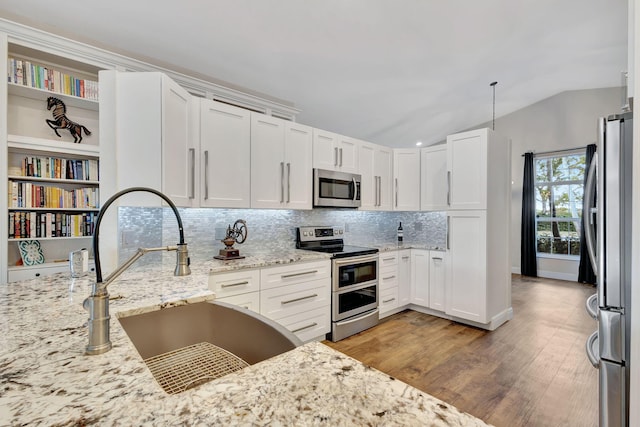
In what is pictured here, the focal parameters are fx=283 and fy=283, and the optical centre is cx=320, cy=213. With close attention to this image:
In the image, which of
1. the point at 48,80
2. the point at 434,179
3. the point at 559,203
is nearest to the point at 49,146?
the point at 48,80

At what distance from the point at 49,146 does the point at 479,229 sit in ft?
13.2

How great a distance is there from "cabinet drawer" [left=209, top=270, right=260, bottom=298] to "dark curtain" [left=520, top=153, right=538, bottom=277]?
20.1ft

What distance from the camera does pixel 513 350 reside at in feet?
8.96

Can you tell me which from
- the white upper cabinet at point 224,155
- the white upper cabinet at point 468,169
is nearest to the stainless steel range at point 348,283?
the white upper cabinet at point 224,155

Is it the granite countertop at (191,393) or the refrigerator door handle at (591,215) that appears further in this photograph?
the refrigerator door handle at (591,215)

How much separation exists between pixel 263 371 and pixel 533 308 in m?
4.62

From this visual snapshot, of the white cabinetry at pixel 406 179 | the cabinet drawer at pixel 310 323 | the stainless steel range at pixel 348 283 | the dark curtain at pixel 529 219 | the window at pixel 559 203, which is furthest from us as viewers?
the dark curtain at pixel 529 219

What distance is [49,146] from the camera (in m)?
2.13

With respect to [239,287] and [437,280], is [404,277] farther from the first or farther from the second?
[239,287]

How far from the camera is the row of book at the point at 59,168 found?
2.12 metres

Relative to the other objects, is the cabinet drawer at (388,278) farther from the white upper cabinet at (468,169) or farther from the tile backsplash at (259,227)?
the white upper cabinet at (468,169)

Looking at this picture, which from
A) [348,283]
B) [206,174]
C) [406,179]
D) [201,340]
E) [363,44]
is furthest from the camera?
[406,179]

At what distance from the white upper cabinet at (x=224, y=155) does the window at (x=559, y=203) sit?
6.36 m

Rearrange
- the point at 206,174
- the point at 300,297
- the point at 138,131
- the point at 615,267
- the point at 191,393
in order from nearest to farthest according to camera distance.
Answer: the point at 191,393 < the point at 615,267 < the point at 138,131 < the point at 206,174 < the point at 300,297
